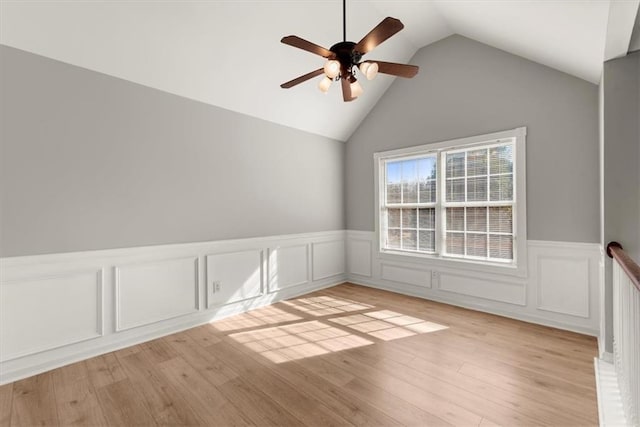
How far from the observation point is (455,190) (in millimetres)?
3891

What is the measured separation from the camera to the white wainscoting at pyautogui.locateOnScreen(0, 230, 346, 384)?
230cm

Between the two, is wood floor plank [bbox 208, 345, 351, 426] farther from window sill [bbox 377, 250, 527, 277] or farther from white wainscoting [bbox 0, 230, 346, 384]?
window sill [bbox 377, 250, 527, 277]

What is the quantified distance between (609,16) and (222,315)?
4353 mm

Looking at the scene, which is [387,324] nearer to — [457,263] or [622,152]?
[457,263]

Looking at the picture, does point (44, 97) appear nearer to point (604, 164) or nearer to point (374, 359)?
point (374, 359)

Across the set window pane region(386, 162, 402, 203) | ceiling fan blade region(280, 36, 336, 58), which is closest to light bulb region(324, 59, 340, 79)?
ceiling fan blade region(280, 36, 336, 58)

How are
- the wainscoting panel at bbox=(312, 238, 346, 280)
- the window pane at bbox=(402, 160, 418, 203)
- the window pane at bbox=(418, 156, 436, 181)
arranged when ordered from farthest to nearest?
the wainscoting panel at bbox=(312, 238, 346, 280) < the window pane at bbox=(402, 160, 418, 203) < the window pane at bbox=(418, 156, 436, 181)

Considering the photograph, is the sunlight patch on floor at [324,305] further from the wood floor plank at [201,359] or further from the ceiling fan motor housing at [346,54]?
the ceiling fan motor housing at [346,54]

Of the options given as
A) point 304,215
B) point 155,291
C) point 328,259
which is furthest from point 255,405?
point 328,259

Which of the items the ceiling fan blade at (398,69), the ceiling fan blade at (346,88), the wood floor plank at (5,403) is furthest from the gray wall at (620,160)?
the wood floor plank at (5,403)

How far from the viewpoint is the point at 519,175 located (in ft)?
10.9

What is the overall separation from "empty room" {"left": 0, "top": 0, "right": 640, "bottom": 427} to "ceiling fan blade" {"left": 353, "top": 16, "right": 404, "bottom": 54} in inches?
1.1

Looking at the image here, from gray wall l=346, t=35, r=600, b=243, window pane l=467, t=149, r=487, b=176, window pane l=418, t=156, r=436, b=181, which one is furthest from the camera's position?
window pane l=418, t=156, r=436, b=181

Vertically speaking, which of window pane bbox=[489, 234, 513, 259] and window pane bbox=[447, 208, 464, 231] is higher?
window pane bbox=[447, 208, 464, 231]
